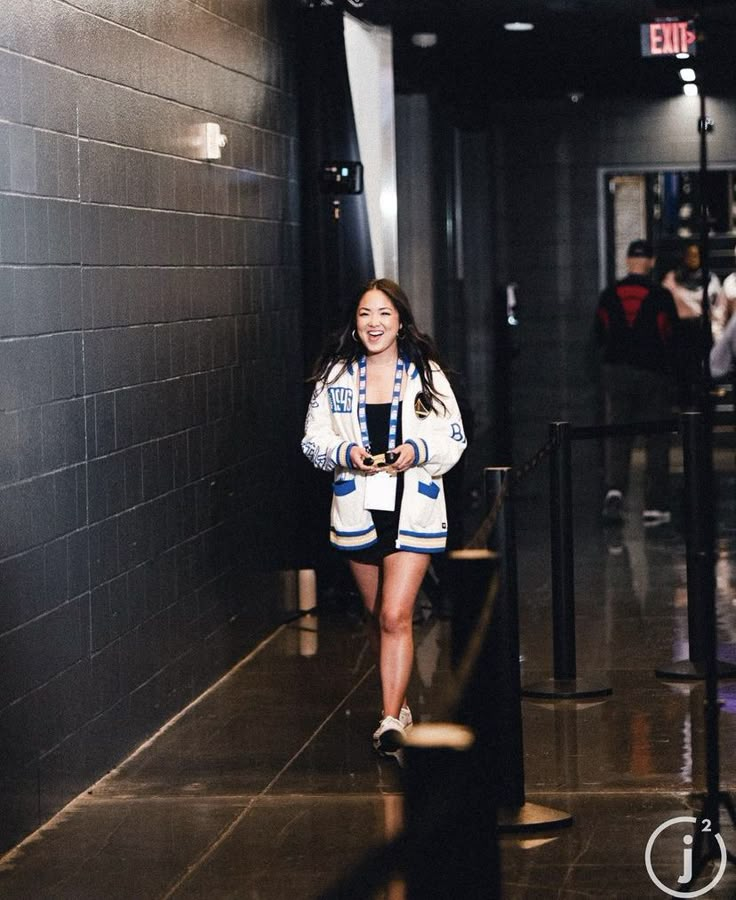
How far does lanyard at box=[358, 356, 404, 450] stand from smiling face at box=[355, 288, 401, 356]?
0.09 meters

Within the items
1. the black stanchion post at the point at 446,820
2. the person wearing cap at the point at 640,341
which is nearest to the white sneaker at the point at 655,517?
the person wearing cap at the point at 640,341

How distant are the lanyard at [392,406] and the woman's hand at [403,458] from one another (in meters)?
0.11

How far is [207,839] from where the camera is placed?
213 inches

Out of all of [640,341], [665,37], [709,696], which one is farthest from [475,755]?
[640,341]

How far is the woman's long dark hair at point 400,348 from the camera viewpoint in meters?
6.52

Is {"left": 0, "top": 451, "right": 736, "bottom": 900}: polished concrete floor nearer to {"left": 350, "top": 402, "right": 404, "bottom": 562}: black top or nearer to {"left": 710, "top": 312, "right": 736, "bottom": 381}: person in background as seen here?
{"left": 350, "top": 402, "right": 404, "bottom": 562}: black top

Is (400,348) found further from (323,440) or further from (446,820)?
(446,820)

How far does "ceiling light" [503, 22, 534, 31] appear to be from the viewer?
1272 centimetres

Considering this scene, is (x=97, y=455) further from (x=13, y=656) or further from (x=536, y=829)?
(x=536, y=829)

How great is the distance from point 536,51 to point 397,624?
9.07m

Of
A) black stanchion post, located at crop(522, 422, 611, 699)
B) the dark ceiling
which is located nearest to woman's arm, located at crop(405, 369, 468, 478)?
black stanchion post, located at crop(522, 422, 611, 699)

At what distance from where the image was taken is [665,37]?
12.2 metres

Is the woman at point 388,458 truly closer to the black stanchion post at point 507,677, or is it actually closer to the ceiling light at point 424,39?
the black stanchion post at point 507,677

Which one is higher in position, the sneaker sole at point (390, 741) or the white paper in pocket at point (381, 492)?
the white paper in pocket at point (381, 492)
